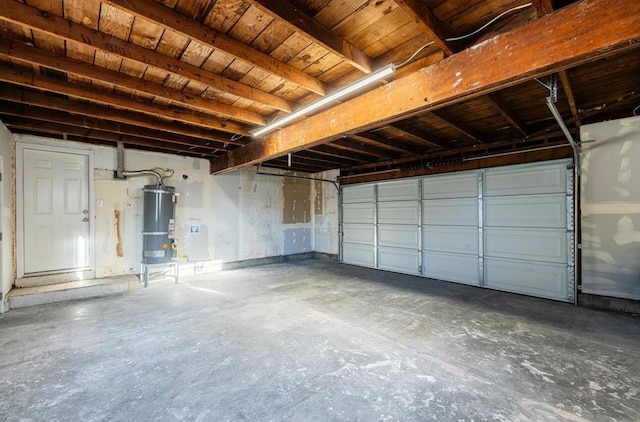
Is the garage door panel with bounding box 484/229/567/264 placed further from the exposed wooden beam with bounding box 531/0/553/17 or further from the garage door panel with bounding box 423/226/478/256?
the exposed wooden beam with bounding box 531/0/553/17

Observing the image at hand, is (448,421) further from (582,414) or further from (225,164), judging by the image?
(225,164)

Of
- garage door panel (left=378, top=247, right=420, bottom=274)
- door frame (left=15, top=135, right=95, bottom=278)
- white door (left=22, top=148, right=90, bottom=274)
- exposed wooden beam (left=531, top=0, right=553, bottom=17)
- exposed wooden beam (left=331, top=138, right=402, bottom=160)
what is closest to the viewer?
exposed wooden beam (left=531, top=0, right=553, bottom=17)

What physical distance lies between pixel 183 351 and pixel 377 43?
3.15 m

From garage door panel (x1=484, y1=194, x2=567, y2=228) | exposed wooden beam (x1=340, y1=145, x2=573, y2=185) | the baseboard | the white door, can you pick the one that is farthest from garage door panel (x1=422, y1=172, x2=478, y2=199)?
the white door

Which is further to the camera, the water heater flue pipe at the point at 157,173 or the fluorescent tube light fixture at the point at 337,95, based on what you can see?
the water heater flue pipe at the point at 157,173

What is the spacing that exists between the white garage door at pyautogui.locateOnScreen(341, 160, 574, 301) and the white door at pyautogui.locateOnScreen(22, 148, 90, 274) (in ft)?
18.3

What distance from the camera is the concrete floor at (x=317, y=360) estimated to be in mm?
1781

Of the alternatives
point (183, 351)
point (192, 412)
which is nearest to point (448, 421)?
point (192, 412)

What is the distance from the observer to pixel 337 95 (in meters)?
2.54

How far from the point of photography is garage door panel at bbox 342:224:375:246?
6629 mm

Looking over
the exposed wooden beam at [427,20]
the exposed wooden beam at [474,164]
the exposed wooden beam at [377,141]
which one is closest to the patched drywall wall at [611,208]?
the exposed wooden beam at [474,164]

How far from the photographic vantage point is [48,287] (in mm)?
4078

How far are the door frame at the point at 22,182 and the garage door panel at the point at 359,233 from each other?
17.3 ft

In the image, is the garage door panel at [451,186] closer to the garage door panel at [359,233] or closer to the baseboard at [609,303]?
the garage door panel at [359,233]
